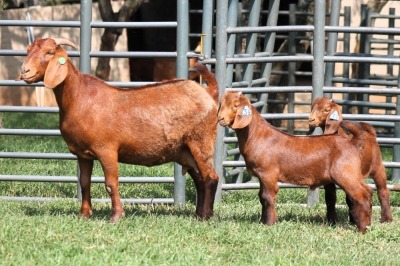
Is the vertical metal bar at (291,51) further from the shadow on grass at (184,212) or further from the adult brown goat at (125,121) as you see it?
the adult brown goat at (125,121)

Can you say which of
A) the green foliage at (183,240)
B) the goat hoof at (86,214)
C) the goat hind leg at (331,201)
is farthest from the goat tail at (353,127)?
the goat hoof at (86,214)

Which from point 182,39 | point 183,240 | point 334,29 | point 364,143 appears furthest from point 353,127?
point 182,39

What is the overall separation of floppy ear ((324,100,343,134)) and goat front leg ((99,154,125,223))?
189 centimetres

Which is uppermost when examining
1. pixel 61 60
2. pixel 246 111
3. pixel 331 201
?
pixel 61 60

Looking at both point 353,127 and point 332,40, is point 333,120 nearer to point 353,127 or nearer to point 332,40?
point 353,127

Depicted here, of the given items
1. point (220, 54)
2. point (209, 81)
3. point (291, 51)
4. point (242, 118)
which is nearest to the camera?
point (242, 118)

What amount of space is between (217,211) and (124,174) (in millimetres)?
2653

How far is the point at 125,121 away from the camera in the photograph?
8.48 meters

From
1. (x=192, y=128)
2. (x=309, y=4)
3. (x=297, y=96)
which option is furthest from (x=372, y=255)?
(x=297, y=96)

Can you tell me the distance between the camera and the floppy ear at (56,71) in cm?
827

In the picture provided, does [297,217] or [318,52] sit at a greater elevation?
[318,52]

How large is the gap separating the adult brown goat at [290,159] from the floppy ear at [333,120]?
11.8 inches

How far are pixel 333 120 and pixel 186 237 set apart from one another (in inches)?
76.4

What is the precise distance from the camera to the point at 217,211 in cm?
938
